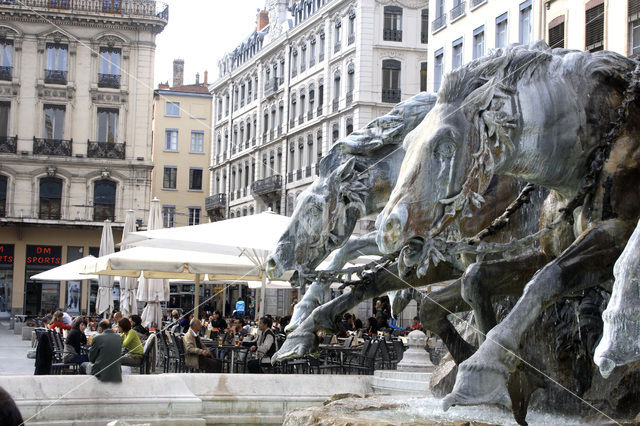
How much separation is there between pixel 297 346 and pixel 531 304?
1.82 m

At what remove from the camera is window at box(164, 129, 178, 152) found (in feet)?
224

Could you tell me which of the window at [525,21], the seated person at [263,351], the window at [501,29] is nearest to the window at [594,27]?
the window at [525,21]

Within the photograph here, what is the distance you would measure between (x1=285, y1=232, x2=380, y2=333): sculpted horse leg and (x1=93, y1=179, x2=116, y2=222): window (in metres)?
41.2

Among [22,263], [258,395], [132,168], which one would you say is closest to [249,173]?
[132,168]

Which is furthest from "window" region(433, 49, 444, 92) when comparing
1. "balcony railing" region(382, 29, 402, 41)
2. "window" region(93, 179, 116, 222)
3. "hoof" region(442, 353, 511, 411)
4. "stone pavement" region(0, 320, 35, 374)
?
"hoof" region(442, 353, 511, 411)

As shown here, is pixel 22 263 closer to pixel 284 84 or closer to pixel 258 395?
pixel 284 84

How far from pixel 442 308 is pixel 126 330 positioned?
8271 millimetres

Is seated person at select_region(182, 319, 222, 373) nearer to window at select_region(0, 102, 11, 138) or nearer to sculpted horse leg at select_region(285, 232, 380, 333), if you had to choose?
sculpted horse leg at select_region(285, 232, 380, 333)

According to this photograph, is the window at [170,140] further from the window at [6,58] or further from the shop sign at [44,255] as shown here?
the shop sign at [44,255]

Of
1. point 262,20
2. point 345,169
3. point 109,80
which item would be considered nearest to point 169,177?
point 262,20

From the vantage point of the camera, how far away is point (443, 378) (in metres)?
6.37

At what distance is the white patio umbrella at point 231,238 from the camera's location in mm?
12727

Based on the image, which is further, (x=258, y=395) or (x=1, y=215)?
(x=1, y=215)

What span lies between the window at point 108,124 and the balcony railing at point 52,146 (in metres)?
1.71
